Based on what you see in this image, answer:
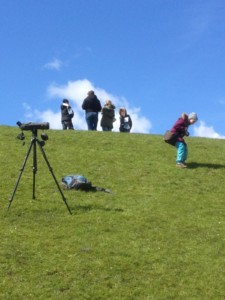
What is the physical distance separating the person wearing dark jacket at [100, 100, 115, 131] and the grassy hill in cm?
951

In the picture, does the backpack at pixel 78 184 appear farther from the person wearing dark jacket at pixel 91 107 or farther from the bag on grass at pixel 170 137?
the person wearing dark jacket at pixel 91 107

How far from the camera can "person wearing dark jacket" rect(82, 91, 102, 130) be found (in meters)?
34.4

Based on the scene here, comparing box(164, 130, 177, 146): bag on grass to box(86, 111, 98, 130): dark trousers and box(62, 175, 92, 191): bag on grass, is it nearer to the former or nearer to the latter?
box(62, 175, 92, 191): bag on grass

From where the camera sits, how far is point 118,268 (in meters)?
14.0

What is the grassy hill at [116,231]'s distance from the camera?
13125mm

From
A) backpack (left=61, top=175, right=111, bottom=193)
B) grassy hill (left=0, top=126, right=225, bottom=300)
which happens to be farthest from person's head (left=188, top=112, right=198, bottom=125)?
backpack (left=61, top=175, right=111, bottom=193)

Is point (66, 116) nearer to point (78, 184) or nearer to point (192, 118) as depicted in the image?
point (192, 118)

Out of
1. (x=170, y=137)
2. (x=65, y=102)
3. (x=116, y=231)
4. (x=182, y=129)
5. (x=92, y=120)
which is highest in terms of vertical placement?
(x=65, y=102)

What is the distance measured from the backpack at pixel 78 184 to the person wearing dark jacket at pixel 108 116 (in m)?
15.5

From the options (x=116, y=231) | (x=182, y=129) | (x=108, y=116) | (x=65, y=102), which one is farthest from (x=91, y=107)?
(x=116, y=231)

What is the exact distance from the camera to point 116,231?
16.5 meters

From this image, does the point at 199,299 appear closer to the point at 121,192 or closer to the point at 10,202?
the point at 10,202

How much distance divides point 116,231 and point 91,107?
61.6ft

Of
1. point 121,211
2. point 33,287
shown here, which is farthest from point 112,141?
point 33,287
